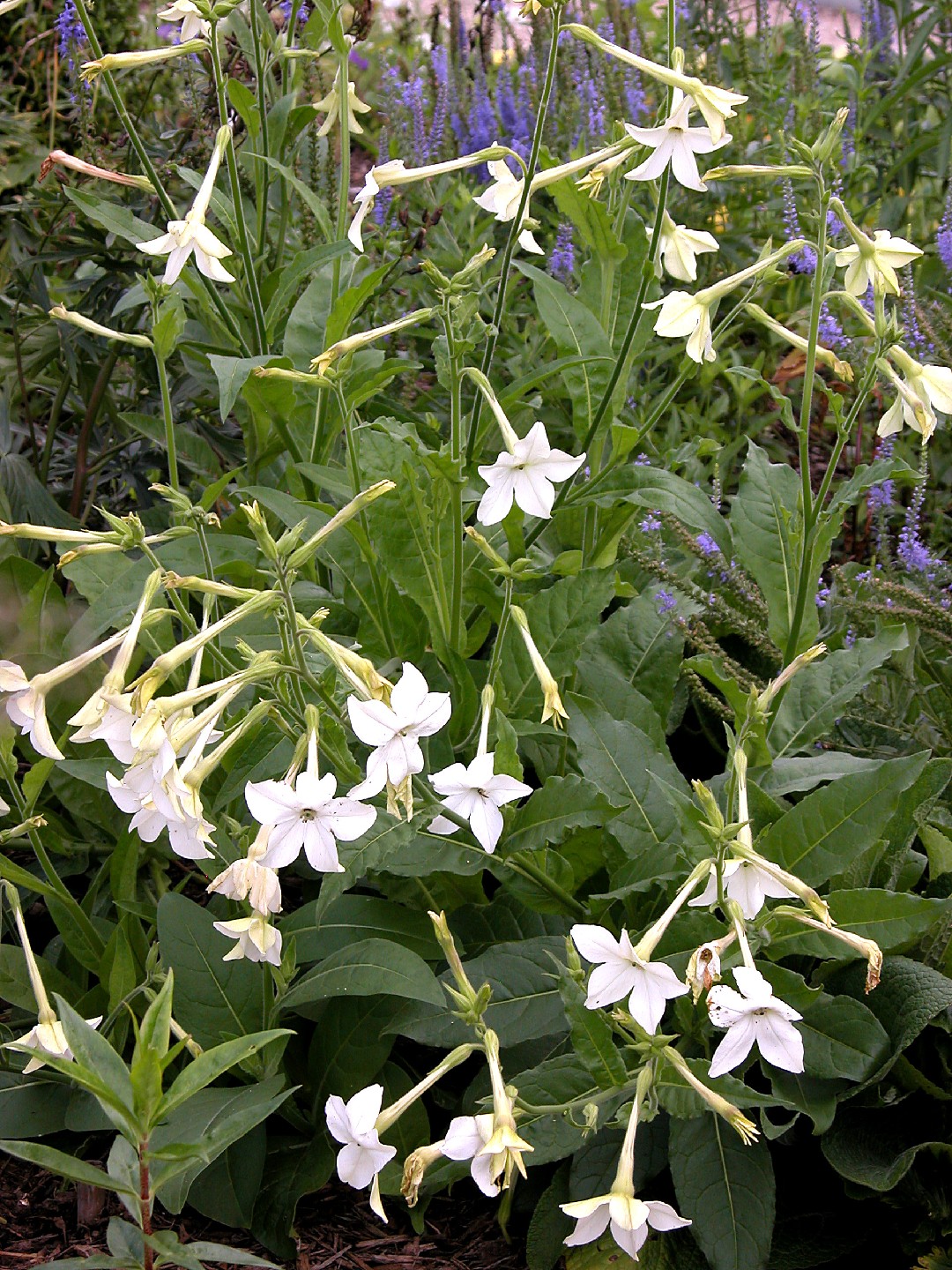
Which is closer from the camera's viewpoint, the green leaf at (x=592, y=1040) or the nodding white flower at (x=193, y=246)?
the green leaf at (x=592, y=1040)

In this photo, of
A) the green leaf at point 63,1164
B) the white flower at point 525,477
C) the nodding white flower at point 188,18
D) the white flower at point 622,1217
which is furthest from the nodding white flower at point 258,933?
the nodding white flower at point 188,18

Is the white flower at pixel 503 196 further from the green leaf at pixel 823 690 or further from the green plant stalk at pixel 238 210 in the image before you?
the green leaf at pixel 823 690

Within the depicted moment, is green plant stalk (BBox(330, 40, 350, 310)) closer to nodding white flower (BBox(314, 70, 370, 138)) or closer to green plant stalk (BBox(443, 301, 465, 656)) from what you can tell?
nodding white flower (BBox(314, 70, 370, 138))

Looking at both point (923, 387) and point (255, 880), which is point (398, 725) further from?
point (923, 387)

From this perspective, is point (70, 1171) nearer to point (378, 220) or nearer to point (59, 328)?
point (59, 328)

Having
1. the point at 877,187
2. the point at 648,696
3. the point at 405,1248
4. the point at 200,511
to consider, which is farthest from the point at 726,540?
the point at 877,187

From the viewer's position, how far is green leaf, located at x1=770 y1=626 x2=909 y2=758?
2006 mm

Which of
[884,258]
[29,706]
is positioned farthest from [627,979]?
[884,258]

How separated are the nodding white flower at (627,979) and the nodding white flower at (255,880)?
32 cm

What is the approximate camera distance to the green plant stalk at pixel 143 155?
74.0 inches

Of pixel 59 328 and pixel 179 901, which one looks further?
pixel 59 328

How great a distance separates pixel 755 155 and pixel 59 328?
2284mm

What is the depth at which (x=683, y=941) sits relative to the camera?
66.4 inches

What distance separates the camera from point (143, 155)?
6.57ft
